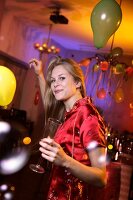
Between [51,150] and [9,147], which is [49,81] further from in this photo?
[9,147]

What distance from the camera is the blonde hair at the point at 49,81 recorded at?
153 cm

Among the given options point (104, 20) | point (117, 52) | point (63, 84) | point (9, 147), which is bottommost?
point (9, 147)

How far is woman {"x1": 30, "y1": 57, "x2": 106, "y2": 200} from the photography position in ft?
4.14

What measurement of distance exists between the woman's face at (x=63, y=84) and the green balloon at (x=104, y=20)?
2.82 feet

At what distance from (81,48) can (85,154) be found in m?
7.11

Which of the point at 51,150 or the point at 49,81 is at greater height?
the point at 49,81

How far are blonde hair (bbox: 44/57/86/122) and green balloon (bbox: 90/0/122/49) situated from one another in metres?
0.77

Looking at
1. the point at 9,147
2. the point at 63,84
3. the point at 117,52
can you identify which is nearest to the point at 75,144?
the point at 63,84

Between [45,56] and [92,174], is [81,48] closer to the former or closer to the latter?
[45,56]

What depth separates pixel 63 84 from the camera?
1.50 meters

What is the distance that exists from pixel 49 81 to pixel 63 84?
0.16 metres

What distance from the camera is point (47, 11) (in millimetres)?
5238

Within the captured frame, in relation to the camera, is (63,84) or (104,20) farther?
(104,20)

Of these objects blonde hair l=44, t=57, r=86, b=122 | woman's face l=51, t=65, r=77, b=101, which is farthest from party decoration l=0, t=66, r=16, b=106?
woman's face l=51, t=65, r=77, b=101
